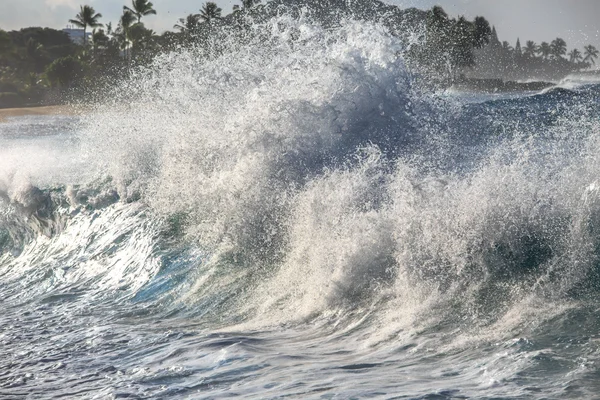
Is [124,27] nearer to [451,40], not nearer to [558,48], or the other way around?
[451,40]

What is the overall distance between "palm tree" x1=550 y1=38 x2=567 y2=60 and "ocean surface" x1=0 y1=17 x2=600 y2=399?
11535 cm

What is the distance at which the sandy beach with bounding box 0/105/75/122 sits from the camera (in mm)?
63094

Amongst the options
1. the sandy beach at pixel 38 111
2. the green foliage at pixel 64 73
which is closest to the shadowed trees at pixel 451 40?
the sandy beach at pixel 38 111

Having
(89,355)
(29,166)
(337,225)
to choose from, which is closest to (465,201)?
(337,225)

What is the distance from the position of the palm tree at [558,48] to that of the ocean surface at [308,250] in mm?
115347

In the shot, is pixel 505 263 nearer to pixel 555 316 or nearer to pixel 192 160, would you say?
pixel 555 316

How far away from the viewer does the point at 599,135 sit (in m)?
7.97

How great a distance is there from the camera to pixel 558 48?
12706 centimetres

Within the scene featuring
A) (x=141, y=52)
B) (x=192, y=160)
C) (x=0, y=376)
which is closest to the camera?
(x=0, y=376)

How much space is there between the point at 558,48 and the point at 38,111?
87.3 meters

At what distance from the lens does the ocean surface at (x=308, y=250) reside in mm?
5734

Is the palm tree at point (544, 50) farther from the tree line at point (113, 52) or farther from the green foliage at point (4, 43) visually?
the green foliage at point (4, 43)

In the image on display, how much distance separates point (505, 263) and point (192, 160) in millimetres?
5005

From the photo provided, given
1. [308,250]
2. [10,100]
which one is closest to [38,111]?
[10,100]
